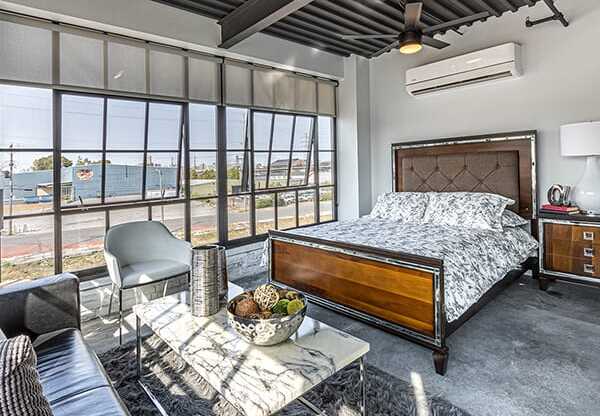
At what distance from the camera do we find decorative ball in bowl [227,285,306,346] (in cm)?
167

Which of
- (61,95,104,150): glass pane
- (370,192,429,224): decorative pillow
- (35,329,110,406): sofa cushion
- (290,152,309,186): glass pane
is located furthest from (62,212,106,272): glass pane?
(370,192,429,224): decorative pillow

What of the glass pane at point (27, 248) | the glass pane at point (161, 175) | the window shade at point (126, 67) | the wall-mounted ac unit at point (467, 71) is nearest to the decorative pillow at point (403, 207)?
the wall-mounted ac unit at point (467, 71)

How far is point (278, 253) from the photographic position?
11.8 ft

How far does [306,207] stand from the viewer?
213 inches

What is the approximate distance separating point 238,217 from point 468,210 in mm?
2648

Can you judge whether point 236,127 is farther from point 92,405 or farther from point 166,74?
point 92,405

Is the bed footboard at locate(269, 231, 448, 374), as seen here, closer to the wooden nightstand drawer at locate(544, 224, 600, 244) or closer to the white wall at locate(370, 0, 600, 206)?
the wooden nightstand drawer at locate(544, 224, 600, 244)

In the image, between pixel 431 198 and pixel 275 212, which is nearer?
pixel 431 198

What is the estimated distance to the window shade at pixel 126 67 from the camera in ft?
11.4

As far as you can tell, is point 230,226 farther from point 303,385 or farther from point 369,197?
point 303,385

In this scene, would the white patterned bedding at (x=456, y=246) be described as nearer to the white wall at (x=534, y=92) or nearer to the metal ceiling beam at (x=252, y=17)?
the white wall at (x=534, y=92)

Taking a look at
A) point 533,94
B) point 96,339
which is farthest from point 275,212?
point 533,94

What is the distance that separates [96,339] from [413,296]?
8.12ft

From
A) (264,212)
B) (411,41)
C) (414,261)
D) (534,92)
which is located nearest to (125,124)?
(264,212)
